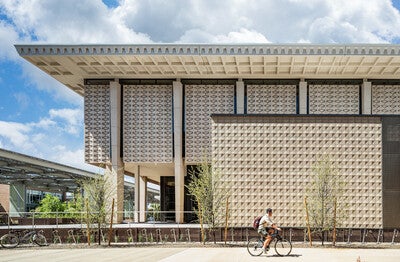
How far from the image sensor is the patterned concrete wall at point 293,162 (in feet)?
92.7

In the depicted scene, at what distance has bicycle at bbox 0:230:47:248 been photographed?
85.3ft

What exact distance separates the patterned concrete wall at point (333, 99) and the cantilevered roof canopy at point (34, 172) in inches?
884

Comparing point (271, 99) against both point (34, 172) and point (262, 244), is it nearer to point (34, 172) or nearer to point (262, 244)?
point (262, 244)

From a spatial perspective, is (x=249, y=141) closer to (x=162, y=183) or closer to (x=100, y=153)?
(x=100, y=153)

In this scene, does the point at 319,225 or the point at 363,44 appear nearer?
the point at 319,225

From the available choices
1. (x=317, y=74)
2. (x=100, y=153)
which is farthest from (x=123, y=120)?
(x=317, y=74)

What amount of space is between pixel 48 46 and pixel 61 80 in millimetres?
7386

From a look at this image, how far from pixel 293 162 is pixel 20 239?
44.2 ft

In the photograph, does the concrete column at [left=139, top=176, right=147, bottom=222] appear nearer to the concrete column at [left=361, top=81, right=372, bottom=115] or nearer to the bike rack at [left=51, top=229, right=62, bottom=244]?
the bike rack at [left=51, top=229, right=62, bottom=244]

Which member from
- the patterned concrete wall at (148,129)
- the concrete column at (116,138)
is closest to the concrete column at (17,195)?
the concrete column at (116,138)

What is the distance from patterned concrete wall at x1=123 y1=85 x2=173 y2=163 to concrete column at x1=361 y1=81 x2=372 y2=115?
1388cm

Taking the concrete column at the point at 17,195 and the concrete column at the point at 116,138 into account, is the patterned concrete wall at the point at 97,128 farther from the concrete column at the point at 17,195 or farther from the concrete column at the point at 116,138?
the concrete column at the point at 17,195

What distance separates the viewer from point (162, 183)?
6034cm

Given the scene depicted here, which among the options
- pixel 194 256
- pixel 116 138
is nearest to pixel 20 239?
pixel 194 256
